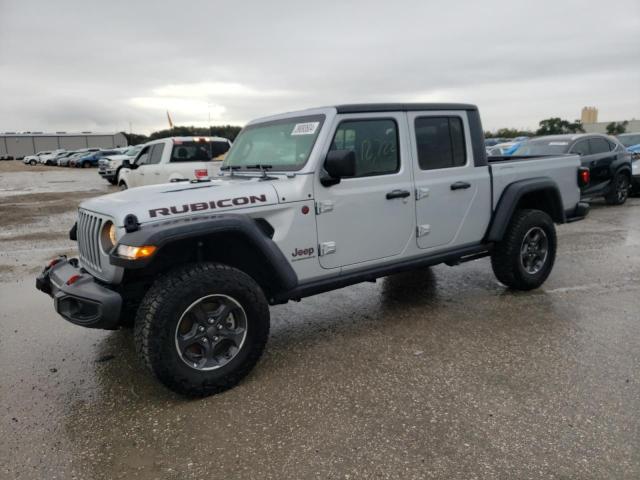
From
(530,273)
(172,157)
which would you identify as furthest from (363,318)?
(172,157)

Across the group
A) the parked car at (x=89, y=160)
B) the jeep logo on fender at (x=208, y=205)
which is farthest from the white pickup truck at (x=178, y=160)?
the parked car at (x=89, y=160)

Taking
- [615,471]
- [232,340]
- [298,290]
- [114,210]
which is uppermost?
[114,210]

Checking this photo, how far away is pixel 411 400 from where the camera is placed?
317cm

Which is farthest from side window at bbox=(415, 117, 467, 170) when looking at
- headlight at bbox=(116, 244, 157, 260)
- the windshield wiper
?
headlight at bbox=(116, 244, 157, 260)

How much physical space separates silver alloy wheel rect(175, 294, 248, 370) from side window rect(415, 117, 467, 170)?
2153mm

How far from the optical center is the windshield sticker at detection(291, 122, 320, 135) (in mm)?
3945

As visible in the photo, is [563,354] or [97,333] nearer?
[563,354]

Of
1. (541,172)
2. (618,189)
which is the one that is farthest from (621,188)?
(541,172)

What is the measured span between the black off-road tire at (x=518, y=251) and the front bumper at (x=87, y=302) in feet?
12.1

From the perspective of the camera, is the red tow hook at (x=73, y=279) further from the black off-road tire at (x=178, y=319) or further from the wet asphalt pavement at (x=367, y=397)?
the wet asphalt pavement at (x=367, y=397)

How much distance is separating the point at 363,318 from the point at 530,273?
6.33 ft

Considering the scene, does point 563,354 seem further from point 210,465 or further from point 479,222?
point 210,465

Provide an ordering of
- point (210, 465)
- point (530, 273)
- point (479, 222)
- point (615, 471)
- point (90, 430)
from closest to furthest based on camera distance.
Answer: point (615, 471), point (210, 465), point (90, 430), point (479, 222), point (530, 273)

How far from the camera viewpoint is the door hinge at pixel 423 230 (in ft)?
14.4
